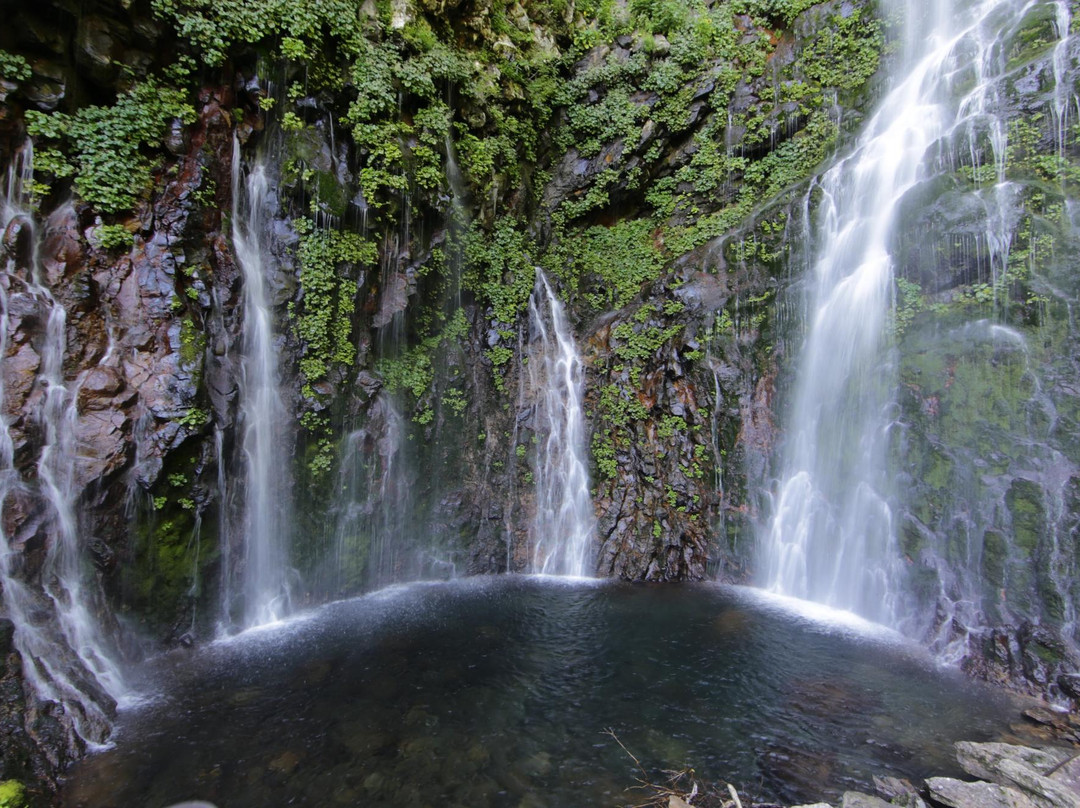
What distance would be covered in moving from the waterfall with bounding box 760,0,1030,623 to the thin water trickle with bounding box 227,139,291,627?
29.1ft

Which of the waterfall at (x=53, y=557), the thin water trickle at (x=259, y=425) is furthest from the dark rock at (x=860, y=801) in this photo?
the thin water trickle at (x=259, y=425)

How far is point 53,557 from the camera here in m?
6.55

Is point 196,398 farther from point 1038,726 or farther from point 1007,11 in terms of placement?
point 1007,11

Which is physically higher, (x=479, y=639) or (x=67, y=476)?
(x=67, y=476)

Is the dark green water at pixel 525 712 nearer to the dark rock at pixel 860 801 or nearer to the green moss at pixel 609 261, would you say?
the dark rock at pixel 860 801

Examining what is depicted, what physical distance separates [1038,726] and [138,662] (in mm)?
10885

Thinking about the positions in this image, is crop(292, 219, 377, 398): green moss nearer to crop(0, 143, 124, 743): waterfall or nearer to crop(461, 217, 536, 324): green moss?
crop(461, 217, 536, 324): green moss

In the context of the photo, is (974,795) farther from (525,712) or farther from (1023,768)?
(525,712)

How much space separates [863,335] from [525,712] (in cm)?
822

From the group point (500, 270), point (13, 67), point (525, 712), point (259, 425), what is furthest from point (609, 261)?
point (13, 67)

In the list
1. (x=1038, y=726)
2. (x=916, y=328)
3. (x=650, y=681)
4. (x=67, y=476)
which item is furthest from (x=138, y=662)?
(x=916, y=328)

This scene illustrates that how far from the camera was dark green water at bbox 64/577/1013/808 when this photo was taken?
205 inches

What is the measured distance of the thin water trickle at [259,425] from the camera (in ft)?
Result: 28.8

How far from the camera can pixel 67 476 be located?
269 inches
